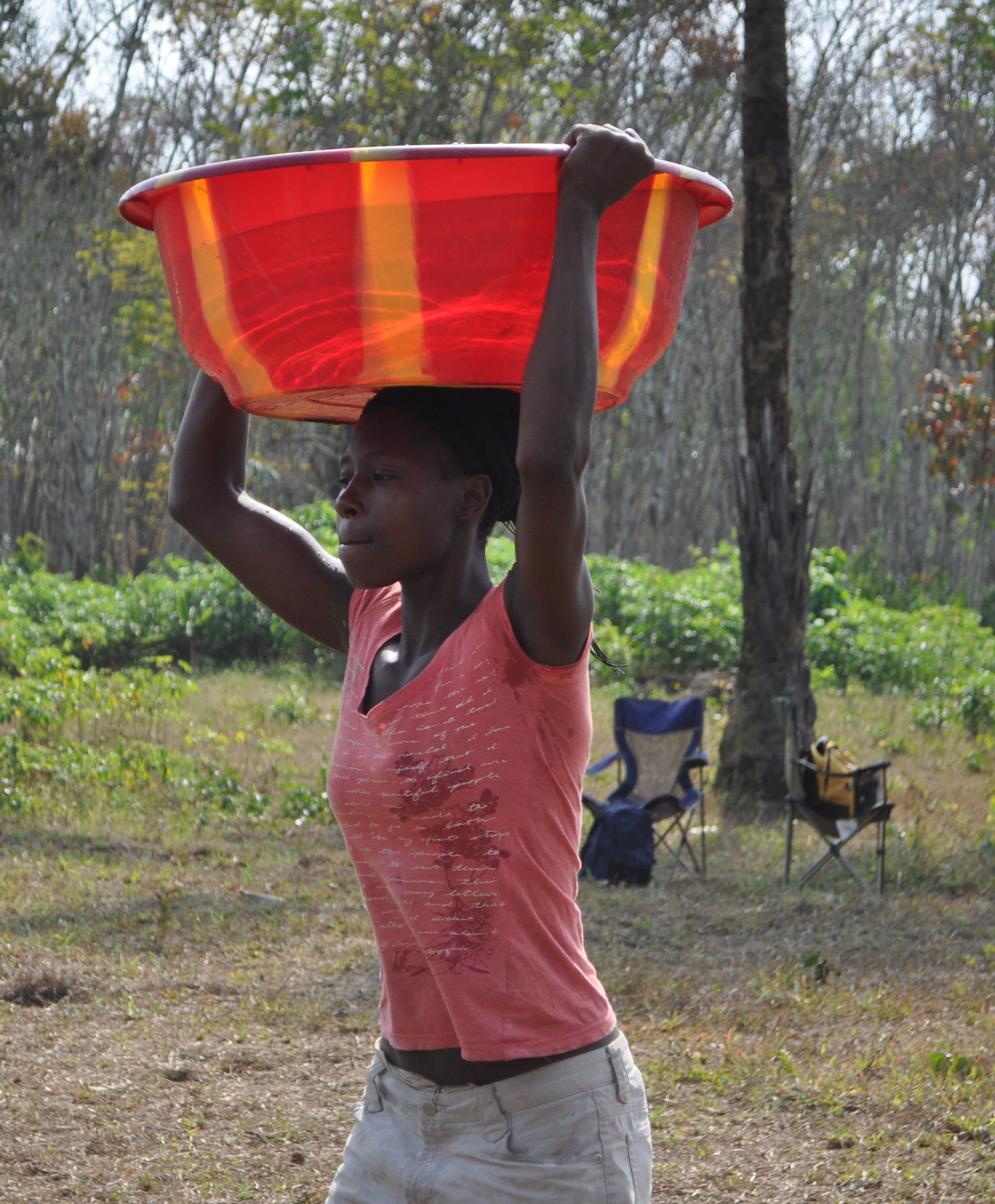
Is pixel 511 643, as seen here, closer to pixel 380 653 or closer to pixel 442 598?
pixel 442 598

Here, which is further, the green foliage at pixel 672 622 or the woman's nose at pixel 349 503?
the green foliage at pixel 672 622

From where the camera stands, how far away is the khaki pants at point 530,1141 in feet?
5.20

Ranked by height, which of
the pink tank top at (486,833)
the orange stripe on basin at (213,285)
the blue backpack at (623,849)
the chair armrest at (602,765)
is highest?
the orange stripe on basin at (213,285)

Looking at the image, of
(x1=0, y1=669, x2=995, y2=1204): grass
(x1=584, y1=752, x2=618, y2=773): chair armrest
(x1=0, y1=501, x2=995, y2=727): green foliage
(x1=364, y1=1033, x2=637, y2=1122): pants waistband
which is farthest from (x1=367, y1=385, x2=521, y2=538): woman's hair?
(x1=0, y1=501, x2=995, y2=727): green foliage

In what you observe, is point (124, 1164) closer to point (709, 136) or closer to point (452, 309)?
point (452, 309)

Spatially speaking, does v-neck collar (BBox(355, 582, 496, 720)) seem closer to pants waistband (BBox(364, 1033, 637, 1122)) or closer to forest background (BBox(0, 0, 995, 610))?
pants waistband (BBox(364, 1033, 637, 1122))

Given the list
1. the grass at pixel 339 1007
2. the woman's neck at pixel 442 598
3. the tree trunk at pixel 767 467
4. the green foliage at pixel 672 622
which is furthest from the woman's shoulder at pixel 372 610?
the green foliage at pixel 672 622

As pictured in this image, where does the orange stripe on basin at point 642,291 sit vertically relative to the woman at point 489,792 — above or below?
above

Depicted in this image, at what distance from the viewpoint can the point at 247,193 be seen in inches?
60.3

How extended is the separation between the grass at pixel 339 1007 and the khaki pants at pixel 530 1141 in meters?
2.14

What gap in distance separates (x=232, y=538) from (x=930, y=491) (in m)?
27.4

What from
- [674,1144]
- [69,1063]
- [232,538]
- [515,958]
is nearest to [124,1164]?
[69,1063]

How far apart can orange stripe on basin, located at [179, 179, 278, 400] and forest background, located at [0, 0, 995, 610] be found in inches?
552

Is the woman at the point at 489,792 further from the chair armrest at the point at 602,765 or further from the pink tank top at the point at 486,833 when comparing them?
the chair armrest at the point at 602,765
